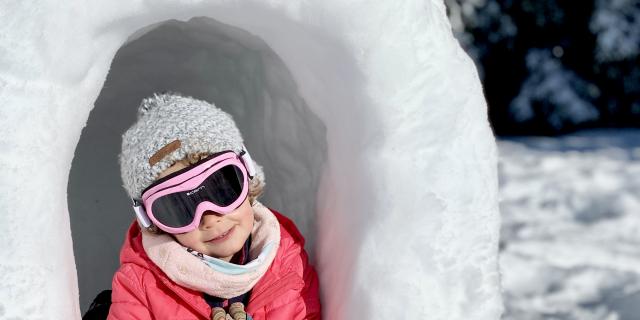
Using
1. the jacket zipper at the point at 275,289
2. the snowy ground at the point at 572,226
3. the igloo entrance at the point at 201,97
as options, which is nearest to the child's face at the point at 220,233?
the jacket zipper at the point at 275,289

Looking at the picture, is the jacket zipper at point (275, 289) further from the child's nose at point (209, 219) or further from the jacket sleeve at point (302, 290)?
the child's nose at point (209, 219)

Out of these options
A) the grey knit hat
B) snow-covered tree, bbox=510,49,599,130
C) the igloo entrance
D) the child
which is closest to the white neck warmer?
the child

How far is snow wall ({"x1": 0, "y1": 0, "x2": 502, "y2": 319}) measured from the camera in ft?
4.00

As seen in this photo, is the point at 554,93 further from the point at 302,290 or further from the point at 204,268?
the point at 204,268

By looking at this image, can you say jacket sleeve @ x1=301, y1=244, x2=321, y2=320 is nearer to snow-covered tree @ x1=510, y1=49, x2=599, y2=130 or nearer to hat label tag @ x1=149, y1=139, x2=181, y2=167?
hat label tag @ x1=149, y1=139, x2=181, y2=167

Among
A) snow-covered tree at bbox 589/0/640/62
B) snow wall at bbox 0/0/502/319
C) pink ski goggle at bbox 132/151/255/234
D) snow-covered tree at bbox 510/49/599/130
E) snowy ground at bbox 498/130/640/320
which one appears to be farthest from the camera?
A: snow-covered tree at bbox 510/49/599/130

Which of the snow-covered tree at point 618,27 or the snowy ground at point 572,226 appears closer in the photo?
the snowy ground at point 572,226

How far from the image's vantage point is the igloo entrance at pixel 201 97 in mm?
1851

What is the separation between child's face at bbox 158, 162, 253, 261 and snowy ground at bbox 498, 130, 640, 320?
1.33m

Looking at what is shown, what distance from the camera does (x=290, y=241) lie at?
5.35 ft

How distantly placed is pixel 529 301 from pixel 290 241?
1288mm

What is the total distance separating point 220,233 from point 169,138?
0.71 feet

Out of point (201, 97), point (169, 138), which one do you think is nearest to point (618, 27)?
point (201, 97)

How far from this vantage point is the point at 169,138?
145cm
